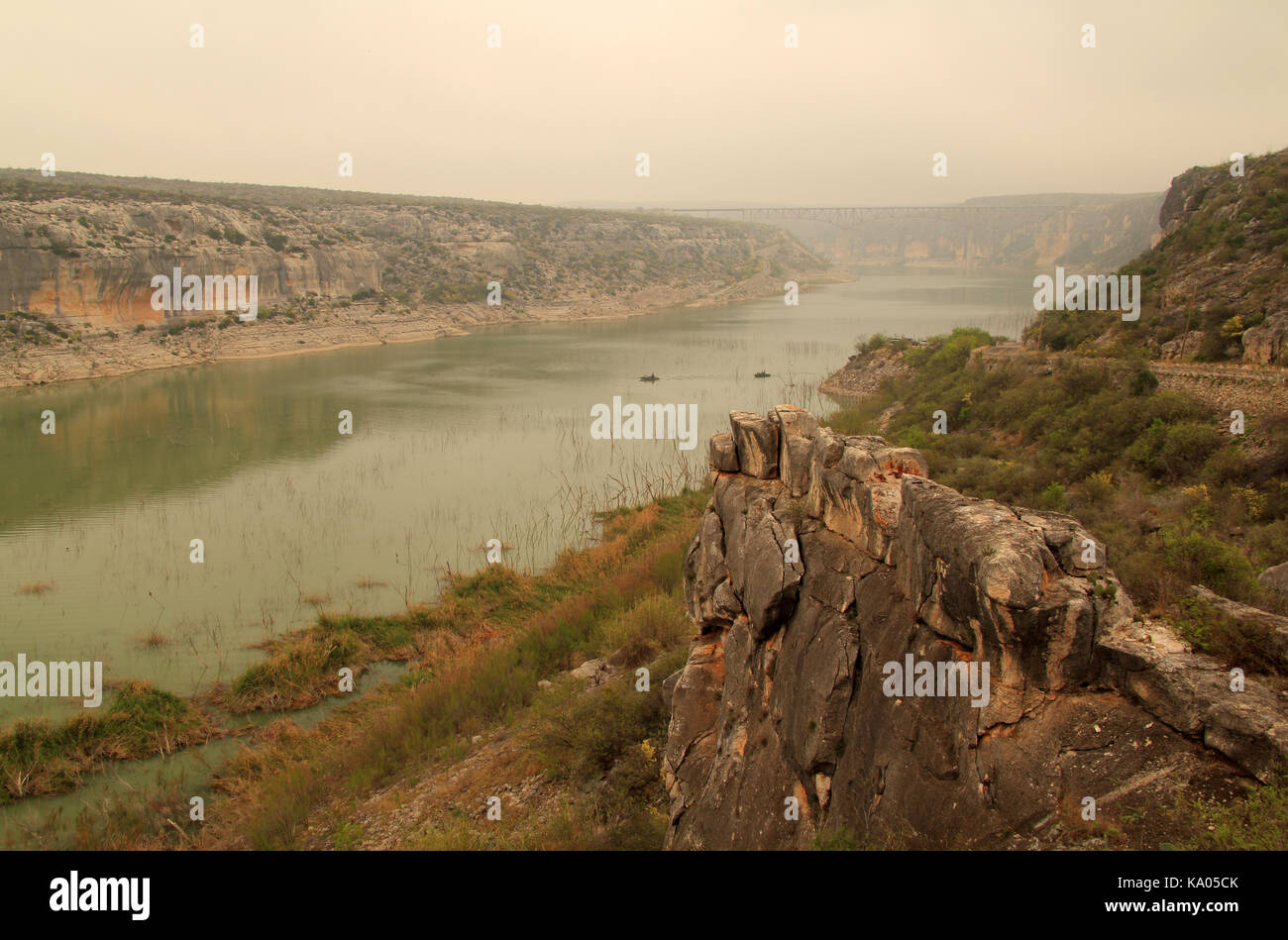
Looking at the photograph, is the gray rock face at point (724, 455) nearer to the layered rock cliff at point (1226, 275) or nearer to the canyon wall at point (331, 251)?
the layered rock cliff at point (1226, 275)

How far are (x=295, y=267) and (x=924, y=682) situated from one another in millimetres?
64941

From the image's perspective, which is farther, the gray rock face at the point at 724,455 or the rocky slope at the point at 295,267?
the rocky slope at the point at 295,267

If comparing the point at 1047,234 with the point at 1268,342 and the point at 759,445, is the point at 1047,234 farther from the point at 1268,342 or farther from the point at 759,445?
the point at 759,445

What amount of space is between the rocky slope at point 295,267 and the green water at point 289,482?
5.08 metres

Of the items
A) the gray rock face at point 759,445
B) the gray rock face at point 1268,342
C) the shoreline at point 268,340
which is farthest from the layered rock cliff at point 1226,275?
the shoreline at point 268,340

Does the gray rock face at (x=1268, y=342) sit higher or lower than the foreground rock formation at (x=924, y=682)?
higher

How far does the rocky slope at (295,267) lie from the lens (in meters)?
42.7

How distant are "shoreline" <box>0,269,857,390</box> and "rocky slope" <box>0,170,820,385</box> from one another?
0.44ft

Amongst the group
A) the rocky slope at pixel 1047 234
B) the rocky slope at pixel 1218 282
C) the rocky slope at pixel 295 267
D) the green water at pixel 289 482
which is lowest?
the green water at pixel 289 482

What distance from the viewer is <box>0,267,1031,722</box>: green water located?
586 inches

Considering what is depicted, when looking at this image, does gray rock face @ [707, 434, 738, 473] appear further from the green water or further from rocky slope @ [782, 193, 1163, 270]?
rocky slope @ [782, 193, 1163, 270]

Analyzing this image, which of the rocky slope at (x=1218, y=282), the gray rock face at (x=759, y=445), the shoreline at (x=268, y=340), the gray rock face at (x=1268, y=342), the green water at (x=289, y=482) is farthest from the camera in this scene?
the shoreline at (x=268, y=340)

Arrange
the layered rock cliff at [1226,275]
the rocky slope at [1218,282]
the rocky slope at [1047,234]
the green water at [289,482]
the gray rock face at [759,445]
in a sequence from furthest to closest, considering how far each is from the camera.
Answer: the rocky slope at [1047,234]
the rocky slope at [1218,282]
the layered rock cliff at [1226,275]
the green water at [289,482]
the gray rock face at [759,445]
